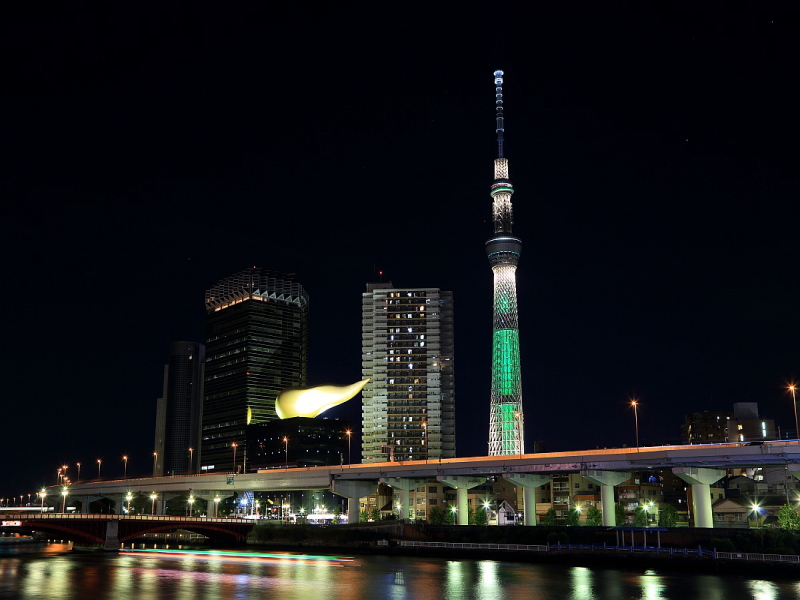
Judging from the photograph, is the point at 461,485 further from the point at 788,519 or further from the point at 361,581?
the point at 361,581

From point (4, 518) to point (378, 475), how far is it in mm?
45370

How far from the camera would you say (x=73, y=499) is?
185500mm

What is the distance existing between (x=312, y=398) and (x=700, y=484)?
106435 millimetres

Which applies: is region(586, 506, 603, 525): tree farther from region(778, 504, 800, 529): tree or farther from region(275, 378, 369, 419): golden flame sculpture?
region(275, 378, 369, 419): golden flame sculpture

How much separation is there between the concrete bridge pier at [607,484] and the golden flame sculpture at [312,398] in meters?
89.2

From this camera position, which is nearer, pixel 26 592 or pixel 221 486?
pixel 26 592

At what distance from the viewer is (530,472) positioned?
98.6 metres

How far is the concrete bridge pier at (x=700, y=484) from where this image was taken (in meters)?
84.1

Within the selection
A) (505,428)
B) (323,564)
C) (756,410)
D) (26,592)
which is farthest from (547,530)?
(756,410)

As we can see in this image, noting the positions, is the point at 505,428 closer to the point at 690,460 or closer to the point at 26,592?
the point at 690,460

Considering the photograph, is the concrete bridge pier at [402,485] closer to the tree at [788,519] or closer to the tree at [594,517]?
the tree at [594,517]

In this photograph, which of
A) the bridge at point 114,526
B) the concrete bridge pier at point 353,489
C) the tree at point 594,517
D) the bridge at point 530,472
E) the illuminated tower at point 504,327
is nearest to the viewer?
the bridge at point 530,472

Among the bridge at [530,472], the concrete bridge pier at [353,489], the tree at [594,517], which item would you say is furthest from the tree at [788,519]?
the concrete bridge pier at [353,489]

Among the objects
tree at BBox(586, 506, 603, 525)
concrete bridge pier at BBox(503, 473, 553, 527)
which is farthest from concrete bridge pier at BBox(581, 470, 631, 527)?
tree at BBox(586, 506, 603, 525)
